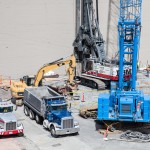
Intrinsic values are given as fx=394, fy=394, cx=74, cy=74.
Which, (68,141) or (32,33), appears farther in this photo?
(32,33)

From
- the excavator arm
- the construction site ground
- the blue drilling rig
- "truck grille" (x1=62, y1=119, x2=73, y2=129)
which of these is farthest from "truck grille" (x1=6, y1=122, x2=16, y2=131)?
the excavator arm

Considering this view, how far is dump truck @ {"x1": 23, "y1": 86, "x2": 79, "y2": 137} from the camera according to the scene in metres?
24.0

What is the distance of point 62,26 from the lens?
43188mm

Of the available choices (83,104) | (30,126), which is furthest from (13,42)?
(30,126)

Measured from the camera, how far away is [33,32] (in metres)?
42.0

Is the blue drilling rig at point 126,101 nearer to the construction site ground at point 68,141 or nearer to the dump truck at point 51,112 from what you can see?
the construction site ground at point 68,141

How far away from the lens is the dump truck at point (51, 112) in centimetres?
2395

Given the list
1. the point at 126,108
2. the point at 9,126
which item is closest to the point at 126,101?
the point at 126,108

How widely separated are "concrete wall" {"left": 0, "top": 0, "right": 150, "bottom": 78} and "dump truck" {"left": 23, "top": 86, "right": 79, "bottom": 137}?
43.2ft

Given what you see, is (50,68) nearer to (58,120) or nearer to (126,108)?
(58,120)

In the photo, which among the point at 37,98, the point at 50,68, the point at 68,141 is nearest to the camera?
the point at 68,141

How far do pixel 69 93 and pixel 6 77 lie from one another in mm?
9544

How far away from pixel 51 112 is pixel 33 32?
60.8 feet

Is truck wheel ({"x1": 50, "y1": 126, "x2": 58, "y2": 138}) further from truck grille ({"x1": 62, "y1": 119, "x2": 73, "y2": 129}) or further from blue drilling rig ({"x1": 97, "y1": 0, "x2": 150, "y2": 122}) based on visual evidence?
blue drilling rig ({"x1": 97, "y1": 0, "x2": 150, "y2": 122})
